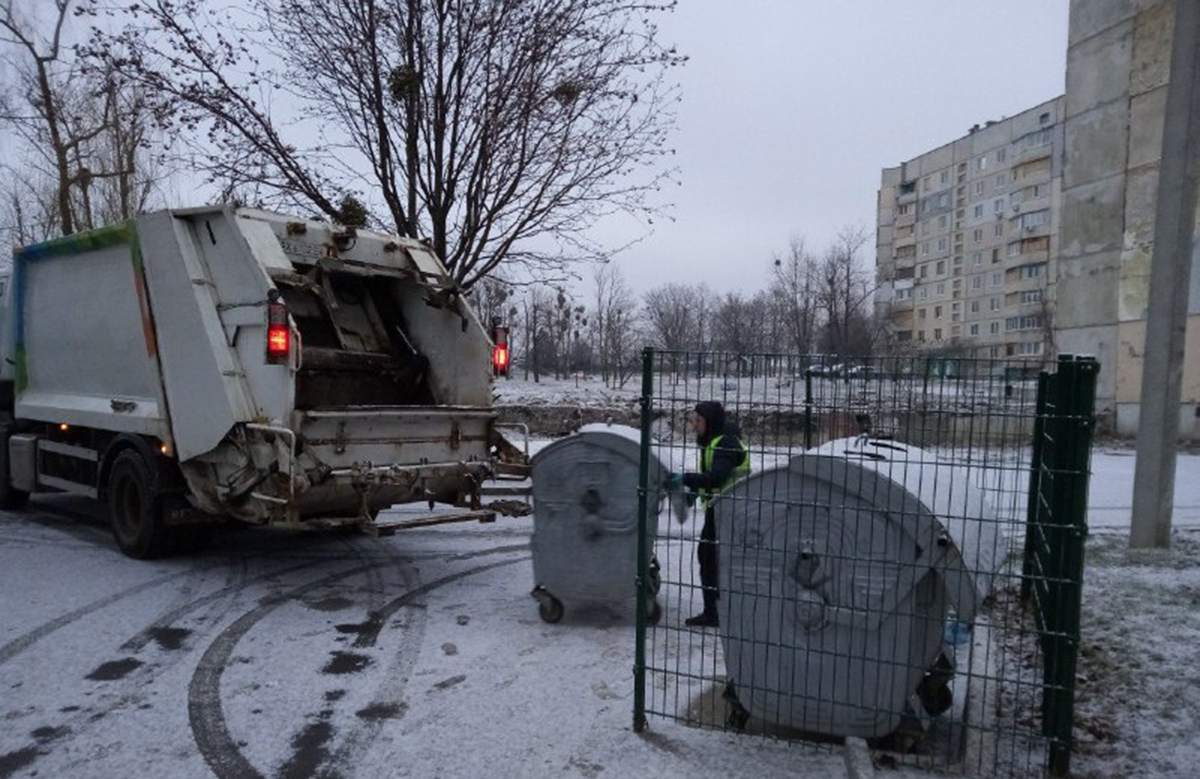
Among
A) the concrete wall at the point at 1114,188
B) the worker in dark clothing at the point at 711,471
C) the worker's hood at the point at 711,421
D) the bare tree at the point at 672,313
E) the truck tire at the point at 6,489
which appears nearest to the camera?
the worker in dark clothing at the point at 711,471

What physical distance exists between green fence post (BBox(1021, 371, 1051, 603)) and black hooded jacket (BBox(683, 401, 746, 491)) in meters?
1.22

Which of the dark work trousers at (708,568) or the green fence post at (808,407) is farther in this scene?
the dark work trousers at (708,568)

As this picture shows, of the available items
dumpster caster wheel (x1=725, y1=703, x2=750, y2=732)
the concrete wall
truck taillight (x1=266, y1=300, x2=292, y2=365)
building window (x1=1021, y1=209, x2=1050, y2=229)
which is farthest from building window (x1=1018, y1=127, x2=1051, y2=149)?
dumpster caster wheel (x1=725, y1=703, x2=750, y2=732)

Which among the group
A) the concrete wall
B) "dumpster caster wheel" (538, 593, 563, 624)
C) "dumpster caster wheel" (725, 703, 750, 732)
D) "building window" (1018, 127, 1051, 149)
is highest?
"building window" (1018, 127, 1051, 149)

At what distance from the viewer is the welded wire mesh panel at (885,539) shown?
3.39m

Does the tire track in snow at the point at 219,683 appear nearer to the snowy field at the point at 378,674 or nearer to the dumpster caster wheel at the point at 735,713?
the snowy field at the point at 378,674

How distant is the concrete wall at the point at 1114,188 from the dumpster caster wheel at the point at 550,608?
15740 mm

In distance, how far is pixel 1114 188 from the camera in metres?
18.4

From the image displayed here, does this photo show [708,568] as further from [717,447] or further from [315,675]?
[315,675]

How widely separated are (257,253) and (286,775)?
377cm

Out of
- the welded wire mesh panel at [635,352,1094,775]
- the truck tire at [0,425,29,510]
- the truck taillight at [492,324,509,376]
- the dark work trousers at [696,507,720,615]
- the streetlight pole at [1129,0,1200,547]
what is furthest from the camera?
the truck tire at [0,425,29,510]

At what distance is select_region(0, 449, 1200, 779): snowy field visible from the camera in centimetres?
366

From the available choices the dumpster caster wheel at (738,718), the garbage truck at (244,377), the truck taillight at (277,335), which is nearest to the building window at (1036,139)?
the garbage truck at (244,377)

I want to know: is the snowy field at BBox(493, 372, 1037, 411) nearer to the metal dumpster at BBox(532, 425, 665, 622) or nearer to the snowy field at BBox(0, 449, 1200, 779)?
the snowy field at BBox(0, 449, 1200, 779)
